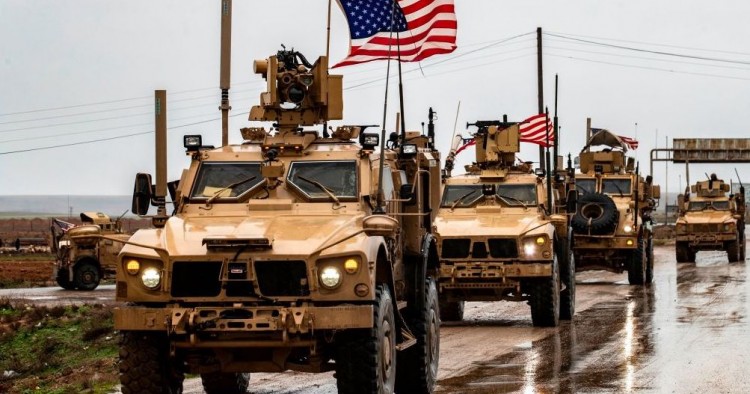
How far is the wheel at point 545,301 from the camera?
19.1 metres

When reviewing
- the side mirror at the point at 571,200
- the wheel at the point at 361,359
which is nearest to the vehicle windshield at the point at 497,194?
the side mirror at the point at 571,200

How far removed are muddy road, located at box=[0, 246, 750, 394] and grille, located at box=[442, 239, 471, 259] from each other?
40.8 inches

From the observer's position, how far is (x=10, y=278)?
38875mm

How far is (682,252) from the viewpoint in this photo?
41.4m

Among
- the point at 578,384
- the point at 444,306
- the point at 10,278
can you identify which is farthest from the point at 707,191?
the point at 578,384

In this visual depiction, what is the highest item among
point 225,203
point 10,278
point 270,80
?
point 270,80

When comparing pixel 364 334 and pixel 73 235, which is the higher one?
pixel 73 235

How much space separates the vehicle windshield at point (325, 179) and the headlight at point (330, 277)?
1.72 meters

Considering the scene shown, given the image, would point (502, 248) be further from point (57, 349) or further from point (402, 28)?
point (57, 349)

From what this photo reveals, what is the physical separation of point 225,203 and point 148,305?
1.75 m

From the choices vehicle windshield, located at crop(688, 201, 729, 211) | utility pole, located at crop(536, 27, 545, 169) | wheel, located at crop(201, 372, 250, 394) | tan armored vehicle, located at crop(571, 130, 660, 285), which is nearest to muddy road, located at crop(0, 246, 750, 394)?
wheel, located at crop(201, 372, 250, 394)

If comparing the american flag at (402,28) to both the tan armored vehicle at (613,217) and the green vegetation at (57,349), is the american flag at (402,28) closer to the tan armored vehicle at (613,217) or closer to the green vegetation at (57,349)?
the green vegetation at (57,349)

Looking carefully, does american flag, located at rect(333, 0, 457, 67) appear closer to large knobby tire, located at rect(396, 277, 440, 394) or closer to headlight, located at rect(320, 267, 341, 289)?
large knobby tire, located at rect(396, 277, 440, 394)

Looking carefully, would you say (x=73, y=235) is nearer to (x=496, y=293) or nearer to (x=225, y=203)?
(x=225, y=203)
